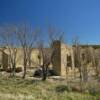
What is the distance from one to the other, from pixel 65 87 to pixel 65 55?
13072 millimetres

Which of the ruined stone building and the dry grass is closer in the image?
the dry grass

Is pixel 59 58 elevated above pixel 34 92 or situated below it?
above

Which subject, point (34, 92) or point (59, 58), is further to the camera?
point (59, 58)

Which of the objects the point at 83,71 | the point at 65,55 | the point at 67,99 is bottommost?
the point at 67,99

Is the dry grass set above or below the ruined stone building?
below

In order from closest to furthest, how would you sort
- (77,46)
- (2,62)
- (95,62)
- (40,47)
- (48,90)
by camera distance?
1. (48,90)
2. (40,47)
3. (77,46)
4. (95,62)
5. (2,62)

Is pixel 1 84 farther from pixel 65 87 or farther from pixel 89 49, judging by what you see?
pixel 89 49

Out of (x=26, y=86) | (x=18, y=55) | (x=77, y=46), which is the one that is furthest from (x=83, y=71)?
(x=18, y=55)

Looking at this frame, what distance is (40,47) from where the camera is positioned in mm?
30266

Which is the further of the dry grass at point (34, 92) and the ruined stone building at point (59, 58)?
the ruined stone building at point (59, 58)

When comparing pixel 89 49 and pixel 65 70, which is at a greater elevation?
pixel 89 49

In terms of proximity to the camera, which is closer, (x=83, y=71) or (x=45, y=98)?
(x=45, y=98)

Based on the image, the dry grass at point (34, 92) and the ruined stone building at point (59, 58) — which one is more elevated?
the ruined stone building at point (59, 58)

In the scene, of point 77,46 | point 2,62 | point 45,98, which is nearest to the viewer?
point 45,98
